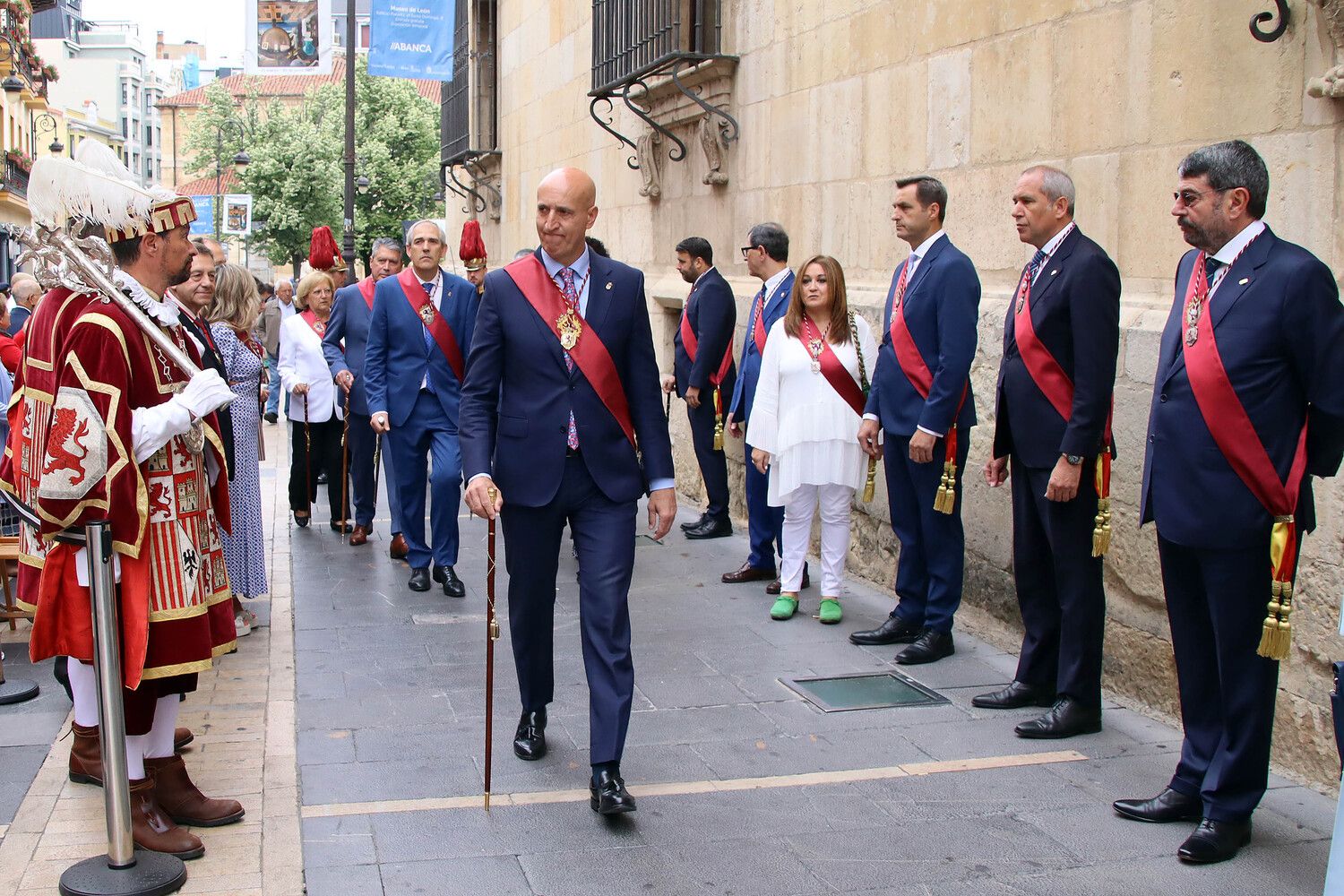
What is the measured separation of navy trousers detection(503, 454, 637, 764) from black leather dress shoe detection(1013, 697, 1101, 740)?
1.60 metres

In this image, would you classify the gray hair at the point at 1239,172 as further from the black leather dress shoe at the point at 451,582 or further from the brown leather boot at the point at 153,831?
the black leather dress shoe at the point at 451,582

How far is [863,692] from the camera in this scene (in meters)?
5.91

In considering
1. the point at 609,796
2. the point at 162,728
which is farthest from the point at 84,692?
the point at 609,796

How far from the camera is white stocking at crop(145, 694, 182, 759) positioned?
423cm

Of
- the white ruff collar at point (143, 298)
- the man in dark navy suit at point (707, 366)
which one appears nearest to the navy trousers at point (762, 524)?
the man in dark navy suit at point (707, 366)

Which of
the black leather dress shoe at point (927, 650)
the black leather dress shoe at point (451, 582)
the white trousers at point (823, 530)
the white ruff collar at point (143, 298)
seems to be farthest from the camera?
the black leather dress shoe at point (451, 582)

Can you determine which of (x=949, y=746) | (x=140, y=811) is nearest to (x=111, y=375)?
(x=140, y=811)

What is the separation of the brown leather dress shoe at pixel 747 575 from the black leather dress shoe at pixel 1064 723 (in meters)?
2.94

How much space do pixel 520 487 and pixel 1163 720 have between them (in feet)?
8.91

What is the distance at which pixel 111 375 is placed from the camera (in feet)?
12.7

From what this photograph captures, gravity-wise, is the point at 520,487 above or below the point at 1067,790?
above

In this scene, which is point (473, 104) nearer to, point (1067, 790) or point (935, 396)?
point (935, 396)

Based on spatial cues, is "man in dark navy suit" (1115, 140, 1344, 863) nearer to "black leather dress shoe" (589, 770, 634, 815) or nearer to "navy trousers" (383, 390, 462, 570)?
"black leather dress shoe" (589, 770, 634, 815)

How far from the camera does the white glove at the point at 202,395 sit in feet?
13.0
